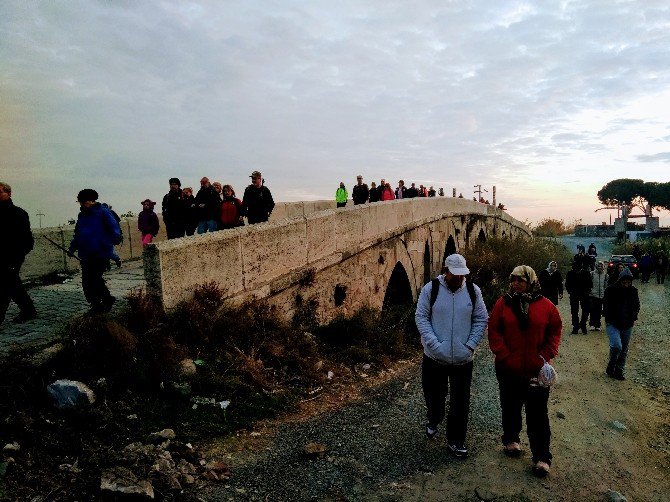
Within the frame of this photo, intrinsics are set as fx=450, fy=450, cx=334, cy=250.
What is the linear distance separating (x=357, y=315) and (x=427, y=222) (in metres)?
5.98

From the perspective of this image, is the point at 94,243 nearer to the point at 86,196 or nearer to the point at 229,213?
the point at 86,196

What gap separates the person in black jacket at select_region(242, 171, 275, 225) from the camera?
718 centimetres

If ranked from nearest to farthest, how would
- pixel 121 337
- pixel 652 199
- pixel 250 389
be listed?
pixel 121 337 < pixel 250 389 < pixel 652 199

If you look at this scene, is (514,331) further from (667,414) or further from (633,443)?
(667,414)

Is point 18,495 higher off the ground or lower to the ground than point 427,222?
lower

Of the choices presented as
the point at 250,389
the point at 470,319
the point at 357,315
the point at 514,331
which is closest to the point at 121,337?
the point at 250,389

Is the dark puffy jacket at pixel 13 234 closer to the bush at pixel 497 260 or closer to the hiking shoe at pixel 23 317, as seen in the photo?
the hiking shoe at pixel 23 317

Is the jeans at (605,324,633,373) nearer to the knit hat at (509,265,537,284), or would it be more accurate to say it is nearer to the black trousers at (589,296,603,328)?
the black trousers at (589,296,603,328)

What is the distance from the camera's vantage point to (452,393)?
3633 millimetres

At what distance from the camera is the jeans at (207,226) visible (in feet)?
26.1

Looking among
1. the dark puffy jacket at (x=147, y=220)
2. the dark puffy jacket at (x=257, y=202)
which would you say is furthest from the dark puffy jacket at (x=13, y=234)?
the dark puffy jacket at (x=147, y=220)

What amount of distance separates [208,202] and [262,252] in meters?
3.02

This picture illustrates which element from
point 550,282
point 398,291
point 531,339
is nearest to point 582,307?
point 550,282

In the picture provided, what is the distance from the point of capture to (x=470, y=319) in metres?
3.55
